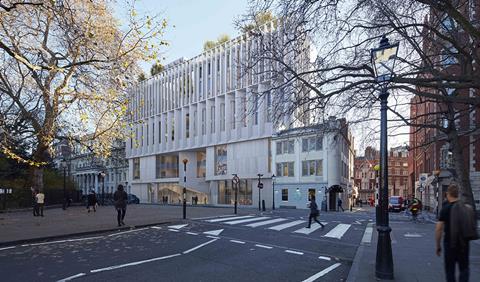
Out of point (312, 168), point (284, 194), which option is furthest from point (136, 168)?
point (312, 168)

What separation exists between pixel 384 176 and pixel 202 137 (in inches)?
2429

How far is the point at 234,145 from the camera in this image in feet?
210

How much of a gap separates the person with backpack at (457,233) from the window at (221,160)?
59.5 metres

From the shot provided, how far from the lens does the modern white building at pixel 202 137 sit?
6091 centimetres

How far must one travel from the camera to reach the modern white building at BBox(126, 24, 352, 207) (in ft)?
200

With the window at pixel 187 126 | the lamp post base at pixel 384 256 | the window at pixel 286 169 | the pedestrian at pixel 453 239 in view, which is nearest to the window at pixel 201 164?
the window at pixel 187 126

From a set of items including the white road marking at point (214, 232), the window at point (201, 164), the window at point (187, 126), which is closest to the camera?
the white road marking at point (214, 232)

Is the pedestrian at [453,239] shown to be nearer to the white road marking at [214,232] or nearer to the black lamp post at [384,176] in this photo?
the black lamp post at [384,176]

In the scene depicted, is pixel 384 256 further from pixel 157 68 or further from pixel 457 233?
pixel 157 68

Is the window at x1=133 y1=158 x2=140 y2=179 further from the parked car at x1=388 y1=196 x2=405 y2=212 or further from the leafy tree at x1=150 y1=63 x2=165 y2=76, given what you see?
the parked car at x1=388 y1=196 x2=405 y2=212

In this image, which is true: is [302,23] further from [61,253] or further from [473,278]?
[61,253]

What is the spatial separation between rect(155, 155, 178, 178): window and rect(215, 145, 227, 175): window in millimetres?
14617

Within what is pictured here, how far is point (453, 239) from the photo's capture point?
6.83 m

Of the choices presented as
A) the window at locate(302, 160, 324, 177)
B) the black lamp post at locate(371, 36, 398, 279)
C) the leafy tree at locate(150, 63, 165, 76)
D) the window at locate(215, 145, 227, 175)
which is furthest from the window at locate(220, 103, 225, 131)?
the black lamp post at locate(371, 36, 398, 279)
